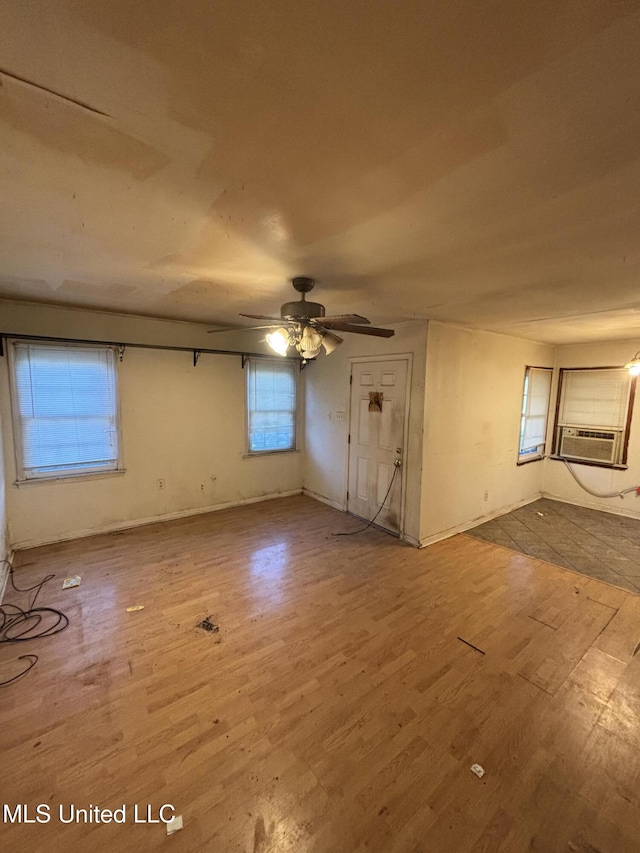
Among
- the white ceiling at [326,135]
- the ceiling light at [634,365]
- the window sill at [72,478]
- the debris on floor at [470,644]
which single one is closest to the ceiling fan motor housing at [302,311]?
the white ceiling at [326,135]

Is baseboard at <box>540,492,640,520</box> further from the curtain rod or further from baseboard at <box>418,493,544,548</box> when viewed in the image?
the curtain rod

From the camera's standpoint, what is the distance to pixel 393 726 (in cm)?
185

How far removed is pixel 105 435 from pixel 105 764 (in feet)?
10.2

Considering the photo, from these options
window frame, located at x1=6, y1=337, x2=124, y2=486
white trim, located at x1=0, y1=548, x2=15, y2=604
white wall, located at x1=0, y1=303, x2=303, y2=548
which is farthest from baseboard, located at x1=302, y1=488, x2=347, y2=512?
white trim, located at x1=0, y1=548, x2=15, y2=604

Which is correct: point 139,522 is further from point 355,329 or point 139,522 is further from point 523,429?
point 523,429

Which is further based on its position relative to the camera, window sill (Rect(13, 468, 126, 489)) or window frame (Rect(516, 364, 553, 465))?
window frame (Rect(516, 364, 553, 465))

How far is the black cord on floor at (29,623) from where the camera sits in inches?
96.0

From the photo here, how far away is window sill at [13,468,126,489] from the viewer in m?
3.59

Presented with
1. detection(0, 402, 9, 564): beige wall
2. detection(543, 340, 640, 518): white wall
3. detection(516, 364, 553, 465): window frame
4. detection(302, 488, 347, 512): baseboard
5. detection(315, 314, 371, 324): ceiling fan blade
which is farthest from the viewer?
detection(516, 364, 553, 465): window frame

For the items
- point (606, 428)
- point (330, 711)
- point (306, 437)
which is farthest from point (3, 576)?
point (606, 428)

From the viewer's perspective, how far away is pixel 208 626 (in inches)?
101

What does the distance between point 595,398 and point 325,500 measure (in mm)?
4229

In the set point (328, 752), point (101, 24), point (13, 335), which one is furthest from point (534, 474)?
point (13, 335)

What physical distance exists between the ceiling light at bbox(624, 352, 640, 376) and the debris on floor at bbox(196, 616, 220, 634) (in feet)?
18.1
